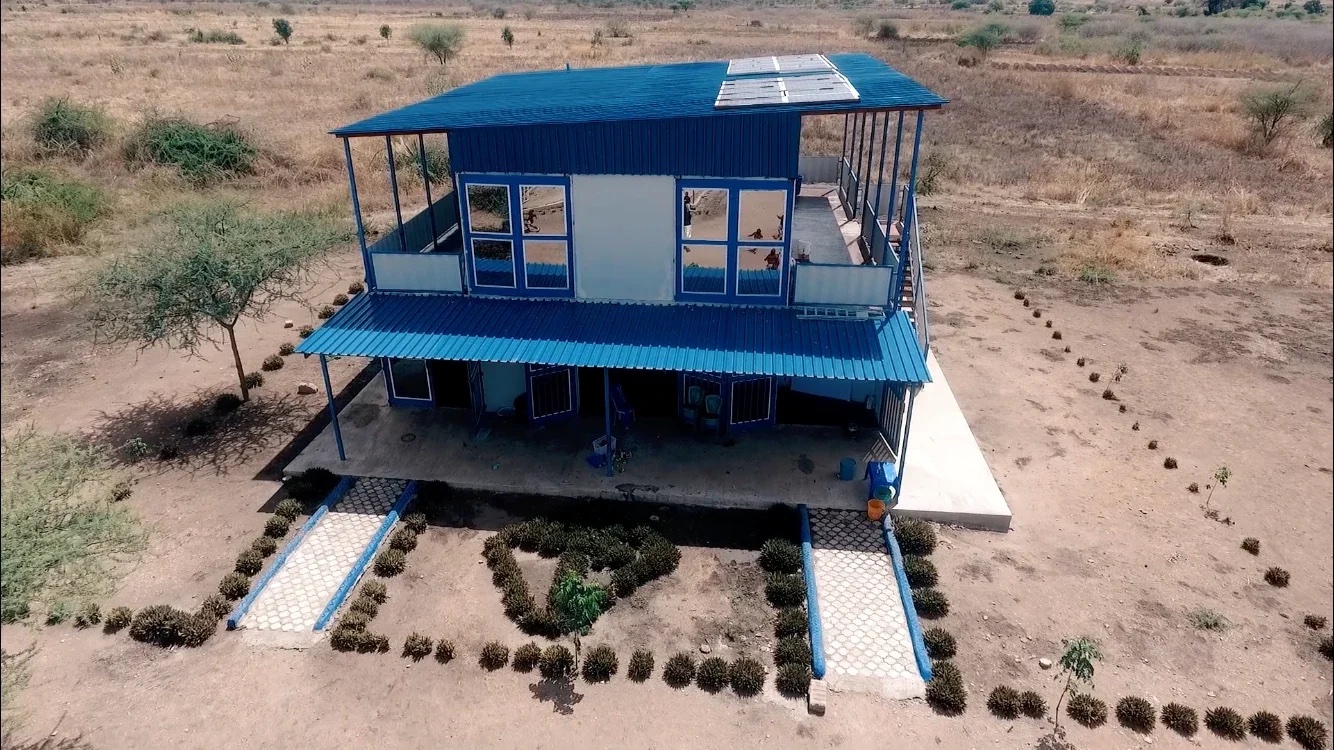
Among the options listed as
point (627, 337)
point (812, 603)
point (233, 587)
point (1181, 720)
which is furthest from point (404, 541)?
point (1181, 720)

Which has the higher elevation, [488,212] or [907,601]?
[488,212]

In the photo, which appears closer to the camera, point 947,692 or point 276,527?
point 947,692

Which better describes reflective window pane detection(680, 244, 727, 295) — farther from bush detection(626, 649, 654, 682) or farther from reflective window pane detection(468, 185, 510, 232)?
bush detection(626, 649, 654, 682)

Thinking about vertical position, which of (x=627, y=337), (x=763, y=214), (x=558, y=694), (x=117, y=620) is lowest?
(x=558, y=694)

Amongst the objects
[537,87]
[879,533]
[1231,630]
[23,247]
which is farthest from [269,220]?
[1231,630]

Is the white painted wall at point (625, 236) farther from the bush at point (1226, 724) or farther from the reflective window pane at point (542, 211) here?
the bush at point (1226, 724)

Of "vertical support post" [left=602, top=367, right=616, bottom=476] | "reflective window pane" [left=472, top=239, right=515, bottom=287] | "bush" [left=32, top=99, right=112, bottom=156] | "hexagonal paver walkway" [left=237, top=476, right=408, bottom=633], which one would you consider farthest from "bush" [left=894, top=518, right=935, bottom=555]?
"bush" [left=32, top=99, right=112, bottom=156]

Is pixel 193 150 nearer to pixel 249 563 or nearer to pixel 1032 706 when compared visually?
pixel 249 563
